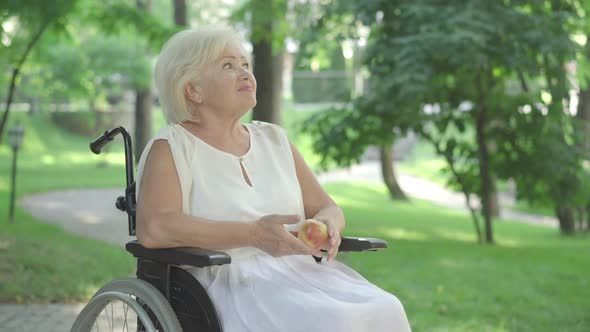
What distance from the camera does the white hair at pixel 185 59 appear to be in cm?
266

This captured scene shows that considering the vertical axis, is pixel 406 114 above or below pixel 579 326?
above

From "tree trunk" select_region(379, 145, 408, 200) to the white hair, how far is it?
12327 millimetres

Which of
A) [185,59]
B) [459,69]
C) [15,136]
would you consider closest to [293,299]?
[185,59]

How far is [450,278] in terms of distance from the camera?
663cm

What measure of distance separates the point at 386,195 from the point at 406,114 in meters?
11.0

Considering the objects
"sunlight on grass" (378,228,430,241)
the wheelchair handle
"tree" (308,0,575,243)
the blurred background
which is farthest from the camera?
"sunlight on grass" (378,228,430,241)

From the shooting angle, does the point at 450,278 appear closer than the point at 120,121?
Yes

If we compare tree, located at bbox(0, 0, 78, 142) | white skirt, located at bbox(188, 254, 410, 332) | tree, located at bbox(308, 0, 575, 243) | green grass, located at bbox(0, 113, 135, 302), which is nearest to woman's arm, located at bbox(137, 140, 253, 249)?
white skirt, located at bbox(188, 254, 410, 332)

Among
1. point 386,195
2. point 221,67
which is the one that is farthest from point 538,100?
point 386,195

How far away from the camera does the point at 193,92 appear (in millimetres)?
2688

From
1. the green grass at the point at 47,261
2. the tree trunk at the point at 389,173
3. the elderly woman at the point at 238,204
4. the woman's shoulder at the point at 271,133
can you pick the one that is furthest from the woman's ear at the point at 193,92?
the tree trunk at the point at 389,173

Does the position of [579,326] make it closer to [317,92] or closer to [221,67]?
[221,67]

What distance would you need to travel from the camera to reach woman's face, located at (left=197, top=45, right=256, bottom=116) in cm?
267

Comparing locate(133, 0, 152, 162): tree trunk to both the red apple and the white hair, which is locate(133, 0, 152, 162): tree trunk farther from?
the red apple
